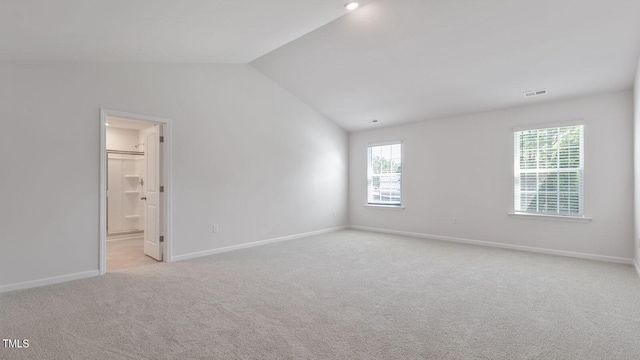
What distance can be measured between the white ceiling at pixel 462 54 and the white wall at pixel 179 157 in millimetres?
959

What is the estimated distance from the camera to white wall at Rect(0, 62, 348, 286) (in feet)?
11.1

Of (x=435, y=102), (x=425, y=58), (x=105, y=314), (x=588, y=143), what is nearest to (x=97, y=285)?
(x=105, y=314)

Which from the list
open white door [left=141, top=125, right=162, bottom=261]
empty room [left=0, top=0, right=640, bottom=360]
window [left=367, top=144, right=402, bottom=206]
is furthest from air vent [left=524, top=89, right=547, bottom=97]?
open white door [left=141, top=125, right=162, bottom=261]

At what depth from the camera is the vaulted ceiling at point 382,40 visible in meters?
2.79

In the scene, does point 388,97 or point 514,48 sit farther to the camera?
point 388,97

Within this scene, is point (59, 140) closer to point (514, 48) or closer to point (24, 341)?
point (24, 341)

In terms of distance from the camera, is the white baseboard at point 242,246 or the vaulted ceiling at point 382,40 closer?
the vaulted ceiling at point 382,40

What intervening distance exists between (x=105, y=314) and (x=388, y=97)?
4.93 m

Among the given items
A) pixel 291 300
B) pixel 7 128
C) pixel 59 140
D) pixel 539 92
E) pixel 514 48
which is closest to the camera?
pixel 291 300

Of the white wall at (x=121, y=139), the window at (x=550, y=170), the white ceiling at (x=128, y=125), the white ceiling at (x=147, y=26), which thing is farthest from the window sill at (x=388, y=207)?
the white wall at (x=121, y=139)

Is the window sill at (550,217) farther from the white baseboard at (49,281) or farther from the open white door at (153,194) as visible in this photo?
the white baseboard at (49,281)

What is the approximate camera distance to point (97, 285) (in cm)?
347

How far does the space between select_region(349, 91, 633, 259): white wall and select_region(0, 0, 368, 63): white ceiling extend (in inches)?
141

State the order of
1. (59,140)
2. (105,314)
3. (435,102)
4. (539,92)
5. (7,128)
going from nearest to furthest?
(105,314) → (7,128) → (59,140) → (539,92) → (435,102)
